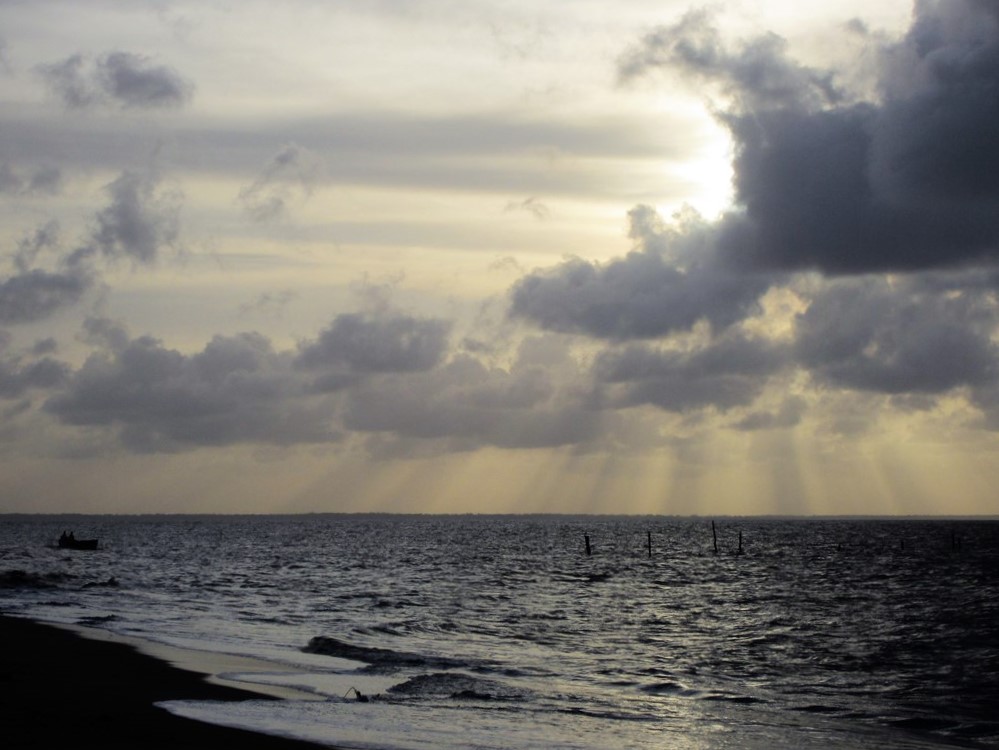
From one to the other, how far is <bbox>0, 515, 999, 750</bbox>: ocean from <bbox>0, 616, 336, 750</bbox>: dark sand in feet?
3.85

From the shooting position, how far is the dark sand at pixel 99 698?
17.8 metres

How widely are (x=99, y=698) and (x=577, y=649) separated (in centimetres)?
1957

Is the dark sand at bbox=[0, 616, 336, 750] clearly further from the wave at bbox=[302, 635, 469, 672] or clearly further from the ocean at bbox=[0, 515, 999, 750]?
the wave at bbox=[302, 635, 469, 672]

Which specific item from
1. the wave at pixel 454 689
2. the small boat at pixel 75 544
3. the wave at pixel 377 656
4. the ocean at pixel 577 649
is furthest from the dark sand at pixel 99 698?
the small boat at pixel 75 544

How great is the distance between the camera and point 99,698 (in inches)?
870

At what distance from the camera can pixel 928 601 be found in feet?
190

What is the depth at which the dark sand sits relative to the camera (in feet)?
58.4

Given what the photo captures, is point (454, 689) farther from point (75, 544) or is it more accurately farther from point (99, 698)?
point (75, 544)

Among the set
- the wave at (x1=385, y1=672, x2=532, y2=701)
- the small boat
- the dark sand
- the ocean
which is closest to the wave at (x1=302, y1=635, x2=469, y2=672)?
the ocean

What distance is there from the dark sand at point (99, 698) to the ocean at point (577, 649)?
1172mm

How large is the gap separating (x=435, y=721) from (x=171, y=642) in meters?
16.4

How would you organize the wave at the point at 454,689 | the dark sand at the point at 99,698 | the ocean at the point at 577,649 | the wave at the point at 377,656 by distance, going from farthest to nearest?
1. the wave at the point at 377,656
2. the wave at the point at 454,689
3. the ocean at the point at 577,649
4. the dark sand at the point at 99,698

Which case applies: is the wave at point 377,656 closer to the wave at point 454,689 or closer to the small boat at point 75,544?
the wave at point 454,689

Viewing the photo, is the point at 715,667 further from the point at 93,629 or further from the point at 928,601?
the point at 928,601
